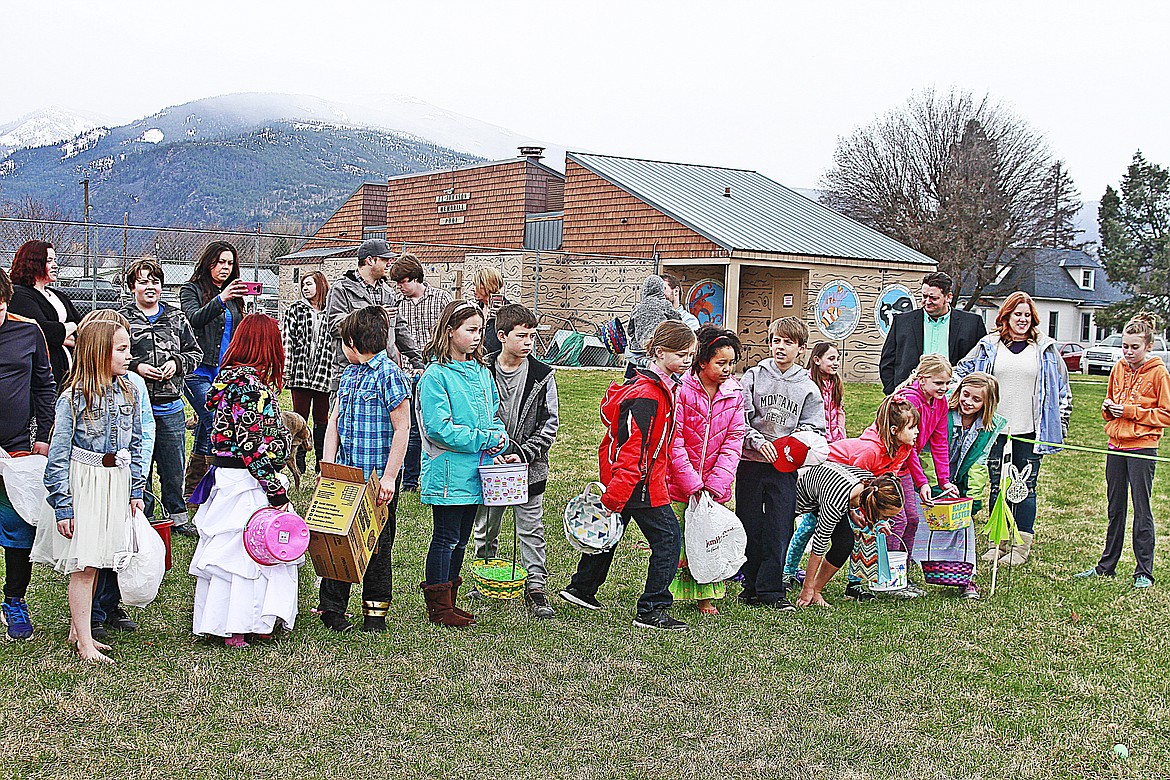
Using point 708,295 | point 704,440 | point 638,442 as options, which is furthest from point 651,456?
point 708,295

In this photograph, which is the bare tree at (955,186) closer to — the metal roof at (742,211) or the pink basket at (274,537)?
the metal roof at (742,211)

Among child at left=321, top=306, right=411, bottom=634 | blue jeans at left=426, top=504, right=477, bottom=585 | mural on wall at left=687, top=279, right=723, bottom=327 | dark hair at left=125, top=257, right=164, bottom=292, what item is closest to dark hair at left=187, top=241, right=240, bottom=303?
dark hair at left=125, top=257, right=164, bottom=292

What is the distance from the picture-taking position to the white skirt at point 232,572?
4844mm

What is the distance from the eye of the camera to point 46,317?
218 inches

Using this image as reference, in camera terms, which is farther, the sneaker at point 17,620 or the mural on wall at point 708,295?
the mural on wall at point 708,295

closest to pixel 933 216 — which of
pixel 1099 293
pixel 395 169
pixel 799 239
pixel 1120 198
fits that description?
pixel 1120 198

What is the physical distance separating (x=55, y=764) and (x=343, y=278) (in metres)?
4.54

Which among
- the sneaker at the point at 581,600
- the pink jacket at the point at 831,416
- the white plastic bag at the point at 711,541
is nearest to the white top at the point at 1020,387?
the pink jacket at the point at 831,416

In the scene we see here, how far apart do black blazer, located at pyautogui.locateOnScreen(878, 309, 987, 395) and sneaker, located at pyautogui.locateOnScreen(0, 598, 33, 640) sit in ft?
19.6

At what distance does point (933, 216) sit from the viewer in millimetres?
41500

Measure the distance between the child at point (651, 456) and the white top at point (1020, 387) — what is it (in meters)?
2.96

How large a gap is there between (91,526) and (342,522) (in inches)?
43.6

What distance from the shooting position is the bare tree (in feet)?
132

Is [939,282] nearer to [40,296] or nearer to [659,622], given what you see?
[659,622]
